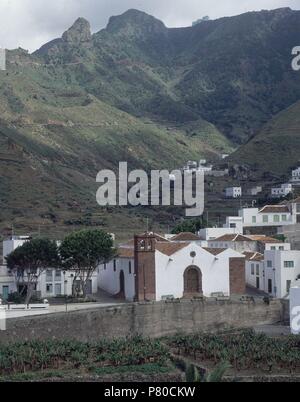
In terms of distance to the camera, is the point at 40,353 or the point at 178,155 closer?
the point at 40,353

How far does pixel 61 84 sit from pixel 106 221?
286 feet

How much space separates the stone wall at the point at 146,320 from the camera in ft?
130

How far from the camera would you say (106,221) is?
77.7m

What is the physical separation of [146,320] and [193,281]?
5.12 meters

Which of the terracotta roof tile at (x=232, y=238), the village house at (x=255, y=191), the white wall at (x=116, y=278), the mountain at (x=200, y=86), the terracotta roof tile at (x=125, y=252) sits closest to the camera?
the white wall at (x=116, y=278)

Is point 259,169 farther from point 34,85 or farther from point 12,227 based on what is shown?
point 34,85

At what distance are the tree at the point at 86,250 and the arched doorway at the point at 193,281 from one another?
445cm

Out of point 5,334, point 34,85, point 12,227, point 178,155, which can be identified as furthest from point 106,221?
point 34,85

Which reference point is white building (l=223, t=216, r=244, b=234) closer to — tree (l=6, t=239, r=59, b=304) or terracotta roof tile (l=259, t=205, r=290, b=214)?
terracotta roof tile (l=259, t=205, r=290, b=214)

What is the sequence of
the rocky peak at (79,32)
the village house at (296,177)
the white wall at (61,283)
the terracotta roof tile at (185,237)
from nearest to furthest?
the white wall at (61,283)
the terracotta roof tile at (185,237)
the village house at (296,177)
the rocky peak at (79,32)

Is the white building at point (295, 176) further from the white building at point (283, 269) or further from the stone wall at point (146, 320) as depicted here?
the stone wall at point (146, 320)

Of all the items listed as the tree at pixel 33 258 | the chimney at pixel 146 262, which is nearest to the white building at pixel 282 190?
the tree at pixel 33 258

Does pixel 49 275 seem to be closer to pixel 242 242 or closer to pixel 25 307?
pixel 25 307

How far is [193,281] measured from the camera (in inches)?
1827
